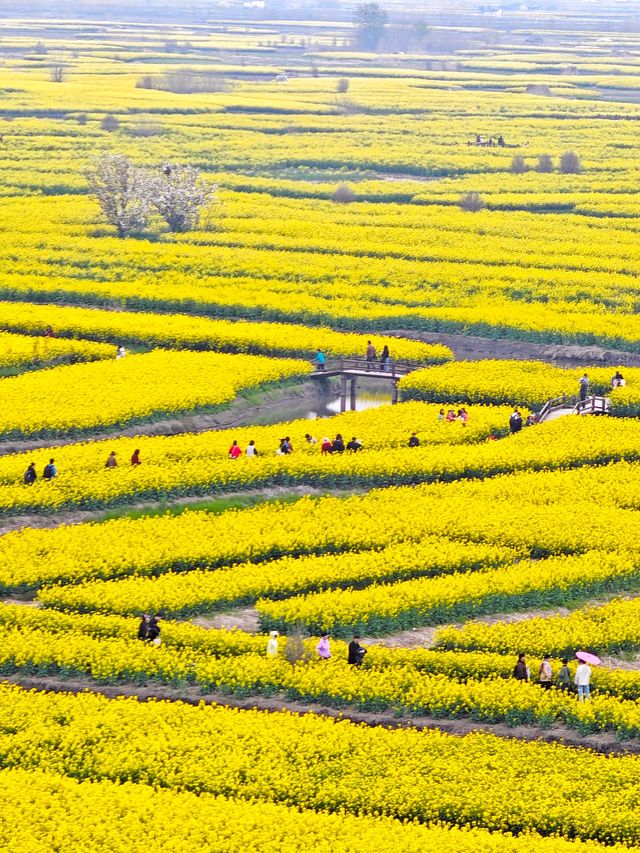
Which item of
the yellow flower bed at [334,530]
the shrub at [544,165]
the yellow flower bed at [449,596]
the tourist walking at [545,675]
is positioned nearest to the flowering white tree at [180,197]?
the shrub at [544,165]

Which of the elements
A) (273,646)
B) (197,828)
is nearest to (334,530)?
(273,646)

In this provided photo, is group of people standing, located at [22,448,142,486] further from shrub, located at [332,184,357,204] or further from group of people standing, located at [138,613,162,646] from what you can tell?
shrub, located at [332,184,357,204]

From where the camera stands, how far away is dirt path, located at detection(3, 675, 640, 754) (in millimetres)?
33906

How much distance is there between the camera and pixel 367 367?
6425cm

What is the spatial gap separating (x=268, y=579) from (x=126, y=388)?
20.5 m

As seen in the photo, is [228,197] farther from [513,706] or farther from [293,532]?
[513,706]

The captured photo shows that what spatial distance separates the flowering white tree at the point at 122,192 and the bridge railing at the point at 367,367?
111 ft

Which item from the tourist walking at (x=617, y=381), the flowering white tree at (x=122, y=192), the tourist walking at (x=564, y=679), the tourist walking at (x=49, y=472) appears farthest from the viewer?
the flowering white tree at (x=122, y=192)

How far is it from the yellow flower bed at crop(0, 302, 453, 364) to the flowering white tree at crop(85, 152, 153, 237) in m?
23.1

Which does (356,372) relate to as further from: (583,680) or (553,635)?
(583,680)

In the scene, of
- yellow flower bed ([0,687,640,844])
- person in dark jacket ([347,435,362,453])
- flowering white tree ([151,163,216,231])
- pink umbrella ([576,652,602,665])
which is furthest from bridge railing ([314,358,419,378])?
flowering white tree ([151,163,216,231])

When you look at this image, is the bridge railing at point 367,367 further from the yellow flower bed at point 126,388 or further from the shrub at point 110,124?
the shrub at point 110,124

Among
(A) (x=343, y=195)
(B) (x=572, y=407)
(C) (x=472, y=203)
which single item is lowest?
(B) (x=572, y=407)

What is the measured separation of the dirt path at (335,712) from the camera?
111 feet
